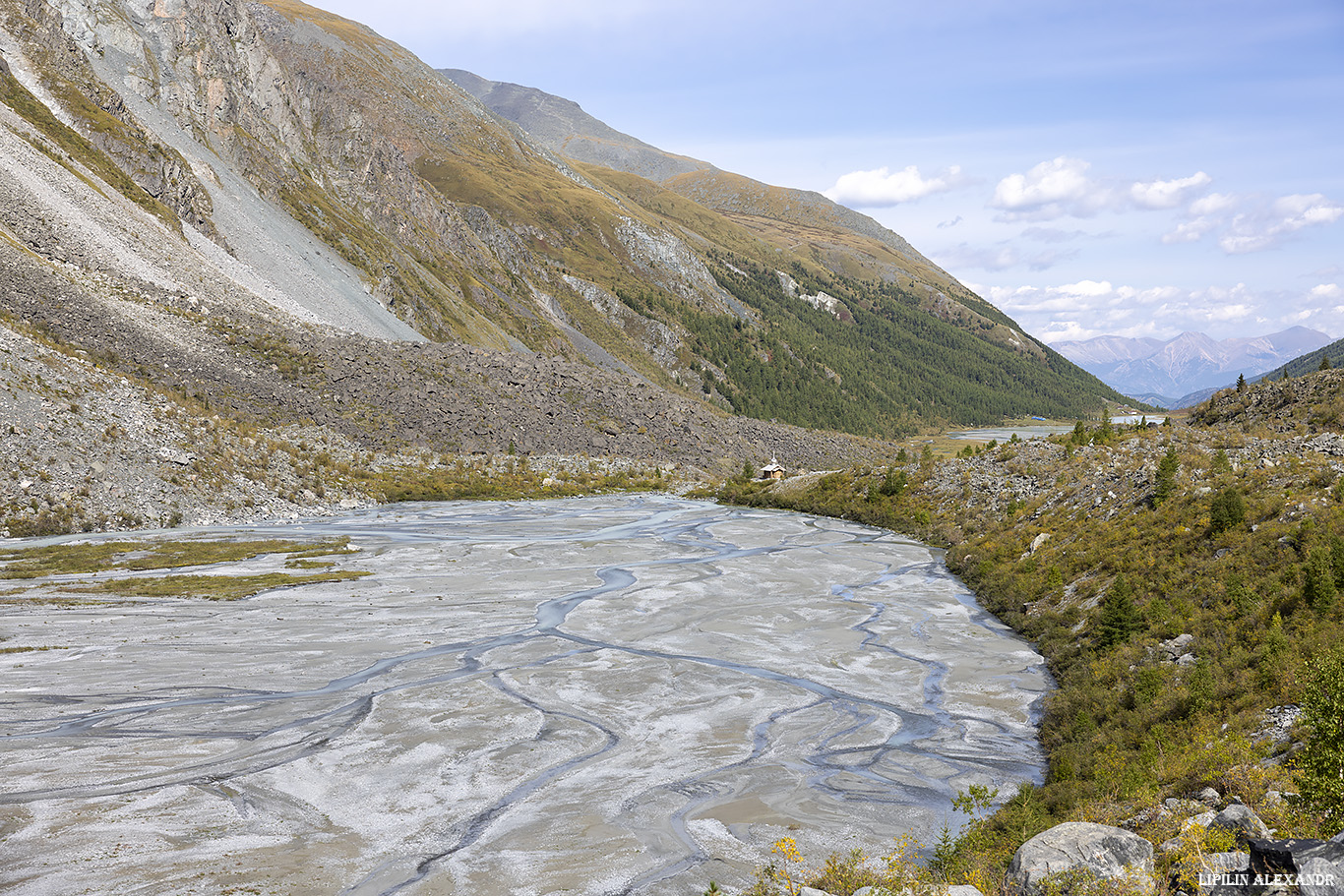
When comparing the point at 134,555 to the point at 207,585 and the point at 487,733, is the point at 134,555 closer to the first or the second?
the point at 207,585

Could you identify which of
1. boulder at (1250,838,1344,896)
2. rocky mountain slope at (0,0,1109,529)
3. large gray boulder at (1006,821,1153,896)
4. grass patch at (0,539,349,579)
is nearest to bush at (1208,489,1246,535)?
large gray boulder at (1006,821,1153,896)

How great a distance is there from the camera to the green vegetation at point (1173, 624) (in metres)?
12.2

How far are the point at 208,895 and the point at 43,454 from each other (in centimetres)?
4039

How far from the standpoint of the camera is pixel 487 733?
63.3 ft

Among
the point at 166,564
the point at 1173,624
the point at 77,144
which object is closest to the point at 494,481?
the point at 166,564

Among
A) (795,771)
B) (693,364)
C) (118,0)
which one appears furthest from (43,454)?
(693,364)

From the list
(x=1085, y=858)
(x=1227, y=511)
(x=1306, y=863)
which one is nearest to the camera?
(x=1306, y=863)

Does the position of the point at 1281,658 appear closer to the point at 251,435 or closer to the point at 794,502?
the point at 794,502

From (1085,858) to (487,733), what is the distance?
13128 mm

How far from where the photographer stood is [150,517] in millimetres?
44625

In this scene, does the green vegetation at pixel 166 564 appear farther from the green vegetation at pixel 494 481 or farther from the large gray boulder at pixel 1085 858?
the large gray boulder at pixel 1085 858

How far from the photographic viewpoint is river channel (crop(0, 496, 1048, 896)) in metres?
13.5

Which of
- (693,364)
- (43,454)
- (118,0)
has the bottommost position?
(43,454)

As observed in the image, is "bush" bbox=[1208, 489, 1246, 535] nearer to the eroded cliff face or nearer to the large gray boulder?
the large gray boulder
